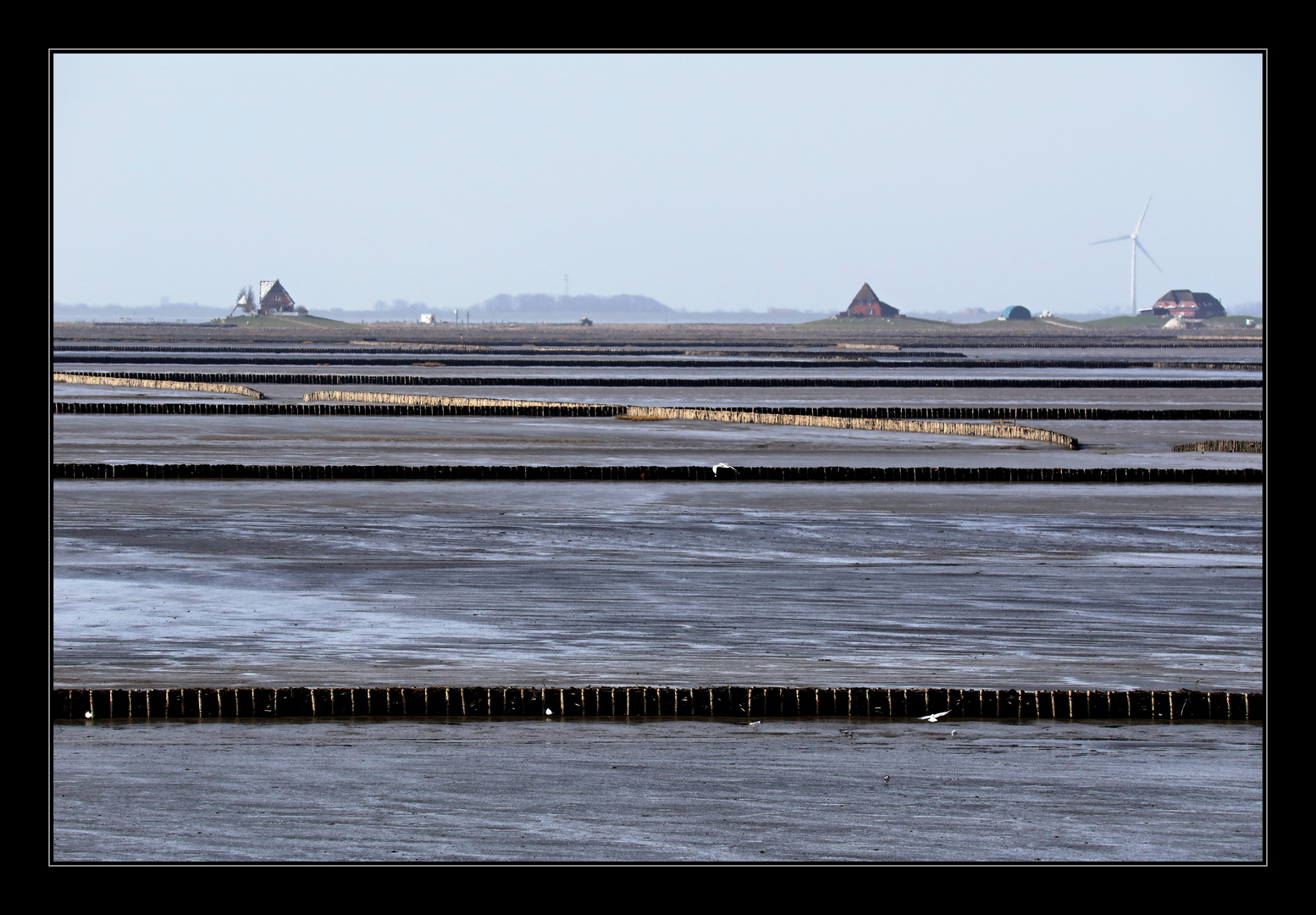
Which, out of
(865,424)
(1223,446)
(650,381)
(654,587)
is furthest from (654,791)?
(650,381)

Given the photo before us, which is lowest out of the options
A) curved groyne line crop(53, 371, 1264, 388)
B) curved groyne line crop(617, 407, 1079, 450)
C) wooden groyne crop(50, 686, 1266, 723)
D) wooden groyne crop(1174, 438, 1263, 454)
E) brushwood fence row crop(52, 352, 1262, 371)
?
wooden groyne crop(50, 686, 1266, 723)

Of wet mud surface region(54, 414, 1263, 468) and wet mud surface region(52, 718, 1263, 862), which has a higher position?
wet mud surface region(54, 414, 1263, 468)

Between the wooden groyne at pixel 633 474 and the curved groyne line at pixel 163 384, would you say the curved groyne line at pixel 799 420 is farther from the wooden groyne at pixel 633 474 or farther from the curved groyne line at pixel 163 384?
the wooden groyne at pixel 633 474

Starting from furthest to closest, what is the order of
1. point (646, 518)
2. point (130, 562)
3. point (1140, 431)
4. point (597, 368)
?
point (597, 368)
point (1140, 431)
point (646, 518)
point (130, 562)

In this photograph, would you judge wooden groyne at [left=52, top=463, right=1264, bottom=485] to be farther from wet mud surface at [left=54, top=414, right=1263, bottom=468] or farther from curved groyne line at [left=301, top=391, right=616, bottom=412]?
curved groyne line at [left=301, top=391, right=616, bottom=412]

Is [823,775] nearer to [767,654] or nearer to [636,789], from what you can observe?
[636,789]

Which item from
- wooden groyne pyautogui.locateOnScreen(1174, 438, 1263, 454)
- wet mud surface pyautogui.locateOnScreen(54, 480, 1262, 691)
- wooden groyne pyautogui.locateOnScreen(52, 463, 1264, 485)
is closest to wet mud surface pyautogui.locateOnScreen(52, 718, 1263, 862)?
wet mud surface pyautogui.locateOnScreen(54, 480, 1262, 691)

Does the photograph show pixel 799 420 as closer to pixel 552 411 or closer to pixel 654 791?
pixel 552 411
